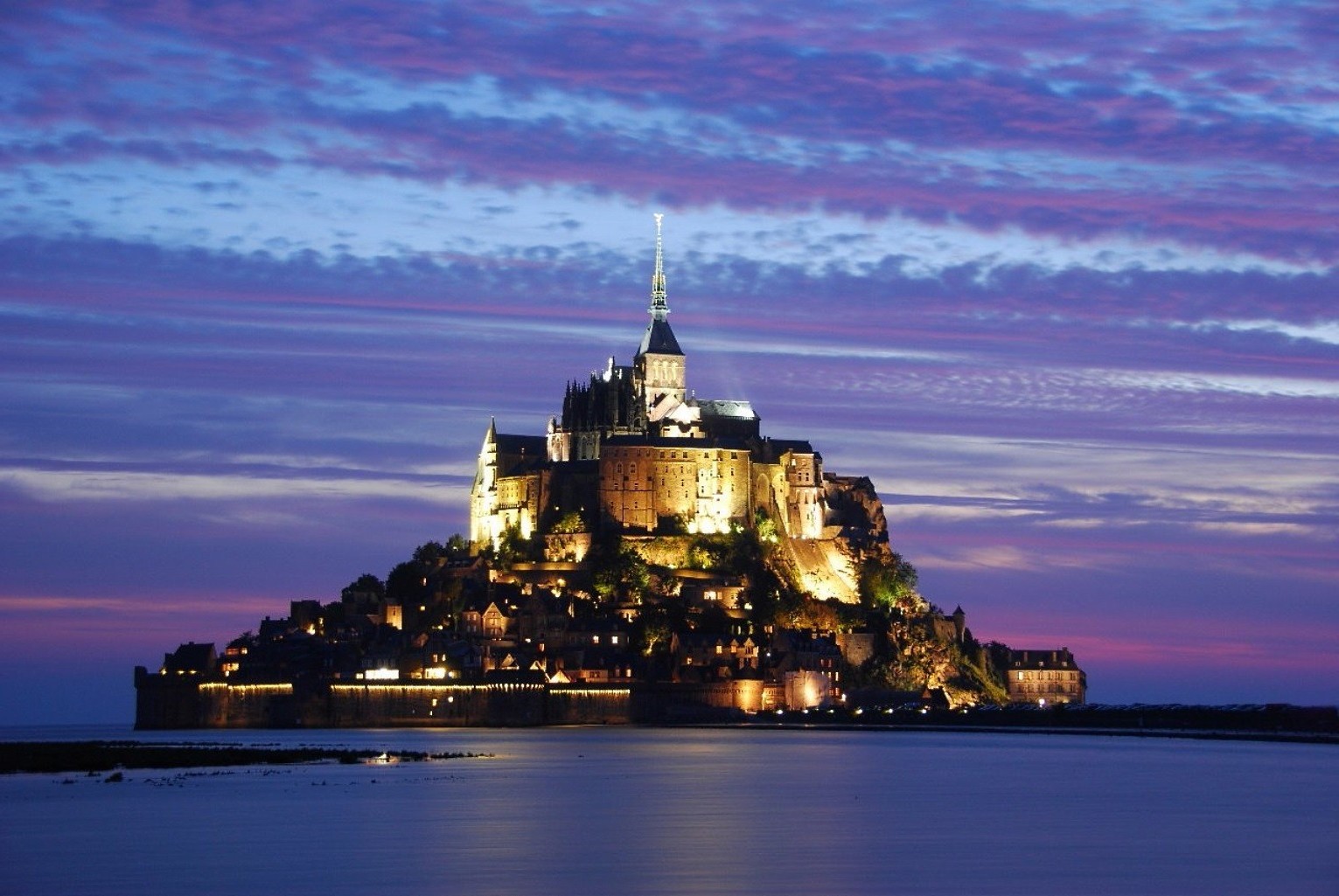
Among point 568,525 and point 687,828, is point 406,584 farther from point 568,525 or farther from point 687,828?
point 687,828

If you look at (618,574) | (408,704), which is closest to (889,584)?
(618,574)

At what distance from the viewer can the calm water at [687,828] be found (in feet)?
192

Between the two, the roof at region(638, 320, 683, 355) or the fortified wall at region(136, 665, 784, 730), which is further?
the roof at region(638, 320, 683, 355)

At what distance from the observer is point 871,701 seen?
171750 millimetres

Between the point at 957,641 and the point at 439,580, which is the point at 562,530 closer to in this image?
the point at 439,580

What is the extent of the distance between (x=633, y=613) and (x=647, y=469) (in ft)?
49.6

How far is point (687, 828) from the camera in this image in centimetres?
7519

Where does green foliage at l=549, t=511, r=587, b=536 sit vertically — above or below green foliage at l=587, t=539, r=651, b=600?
above

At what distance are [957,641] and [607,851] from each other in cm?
12256

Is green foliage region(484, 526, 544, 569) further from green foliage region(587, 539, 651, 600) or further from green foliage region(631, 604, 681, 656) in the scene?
green foliage region(631, 604, 681, 656)

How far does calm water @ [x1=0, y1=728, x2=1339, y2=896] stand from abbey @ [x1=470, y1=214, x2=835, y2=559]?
195 feet

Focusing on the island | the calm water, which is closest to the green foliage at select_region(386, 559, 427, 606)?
the island

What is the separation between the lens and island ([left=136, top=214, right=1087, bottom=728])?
16162cm

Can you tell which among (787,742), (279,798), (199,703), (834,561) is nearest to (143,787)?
(279,798)
